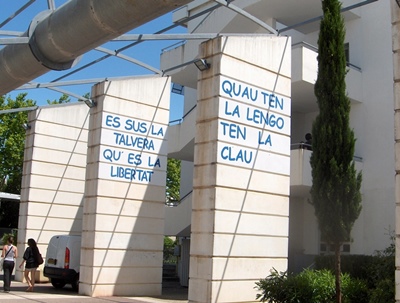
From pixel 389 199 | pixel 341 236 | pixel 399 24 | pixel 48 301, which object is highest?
pixel 399 24

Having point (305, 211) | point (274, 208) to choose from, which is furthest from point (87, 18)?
point (305, 211)

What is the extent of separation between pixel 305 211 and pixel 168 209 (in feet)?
18.8

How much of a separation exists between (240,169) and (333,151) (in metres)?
2.43

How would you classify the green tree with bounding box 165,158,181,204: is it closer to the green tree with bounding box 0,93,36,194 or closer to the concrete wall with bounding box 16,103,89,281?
the green tree with bounding box 0,93,36,194

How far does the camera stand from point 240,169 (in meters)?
14.3

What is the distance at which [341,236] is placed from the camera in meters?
12.6

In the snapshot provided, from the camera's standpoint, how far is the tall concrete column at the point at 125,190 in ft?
56.2

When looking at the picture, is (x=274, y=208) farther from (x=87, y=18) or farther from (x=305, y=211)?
(x=87, y=18)

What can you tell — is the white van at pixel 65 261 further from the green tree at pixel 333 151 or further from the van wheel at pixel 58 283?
the green tree at pixel 333 151

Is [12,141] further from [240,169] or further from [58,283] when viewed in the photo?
[240,169]

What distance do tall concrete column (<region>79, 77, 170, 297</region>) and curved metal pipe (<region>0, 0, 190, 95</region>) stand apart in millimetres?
10300

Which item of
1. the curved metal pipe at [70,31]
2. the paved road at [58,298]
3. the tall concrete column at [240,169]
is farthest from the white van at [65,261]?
the curved metal pipe at [70,31]

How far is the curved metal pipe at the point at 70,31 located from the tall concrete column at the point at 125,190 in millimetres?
10300

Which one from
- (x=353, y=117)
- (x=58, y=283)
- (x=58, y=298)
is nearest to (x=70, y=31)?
(x=58, y=298)
